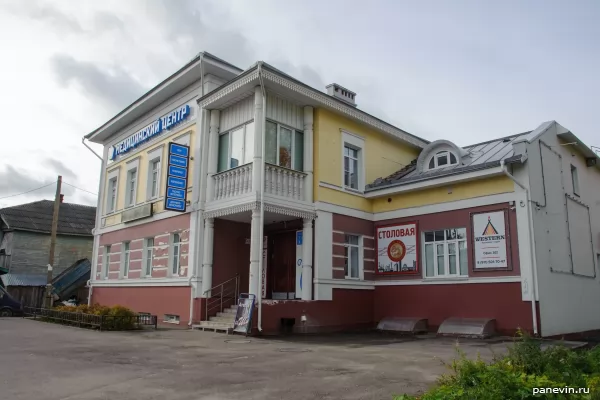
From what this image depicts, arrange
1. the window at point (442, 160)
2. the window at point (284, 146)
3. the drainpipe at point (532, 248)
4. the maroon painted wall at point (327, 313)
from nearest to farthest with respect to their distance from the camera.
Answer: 1. the drainpipe at point (532, 248)
2. the maroon painted wall at point (327, 313)
3. the window at point (284, 146)
4. the window at point (442, 160)

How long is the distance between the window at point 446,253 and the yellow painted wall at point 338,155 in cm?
290

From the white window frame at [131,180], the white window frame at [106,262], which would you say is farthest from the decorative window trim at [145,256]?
the white window frame at [106,262]

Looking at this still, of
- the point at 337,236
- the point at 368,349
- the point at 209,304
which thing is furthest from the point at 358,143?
the point at 368,349

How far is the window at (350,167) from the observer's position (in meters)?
17.6

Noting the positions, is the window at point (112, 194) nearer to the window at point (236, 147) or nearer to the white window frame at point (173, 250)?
the white window frame at point (173, 250)

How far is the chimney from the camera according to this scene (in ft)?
63.9

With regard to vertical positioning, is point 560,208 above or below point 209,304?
above

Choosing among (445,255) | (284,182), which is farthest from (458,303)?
(284,182)

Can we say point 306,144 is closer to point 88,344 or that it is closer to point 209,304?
point 209,304

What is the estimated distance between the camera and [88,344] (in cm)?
1085

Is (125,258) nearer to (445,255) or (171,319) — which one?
(171,319)

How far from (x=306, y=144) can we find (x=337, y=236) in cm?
330

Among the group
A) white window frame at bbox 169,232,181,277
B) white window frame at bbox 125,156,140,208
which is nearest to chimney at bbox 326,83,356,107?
white window frame at bbox 169,232,181,277

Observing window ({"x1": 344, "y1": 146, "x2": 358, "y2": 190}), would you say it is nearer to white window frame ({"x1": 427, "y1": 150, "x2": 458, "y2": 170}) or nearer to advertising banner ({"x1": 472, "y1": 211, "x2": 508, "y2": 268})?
white window frame ({"x1": 427, "y1": 150, "x2": 458, "y2": 170})
